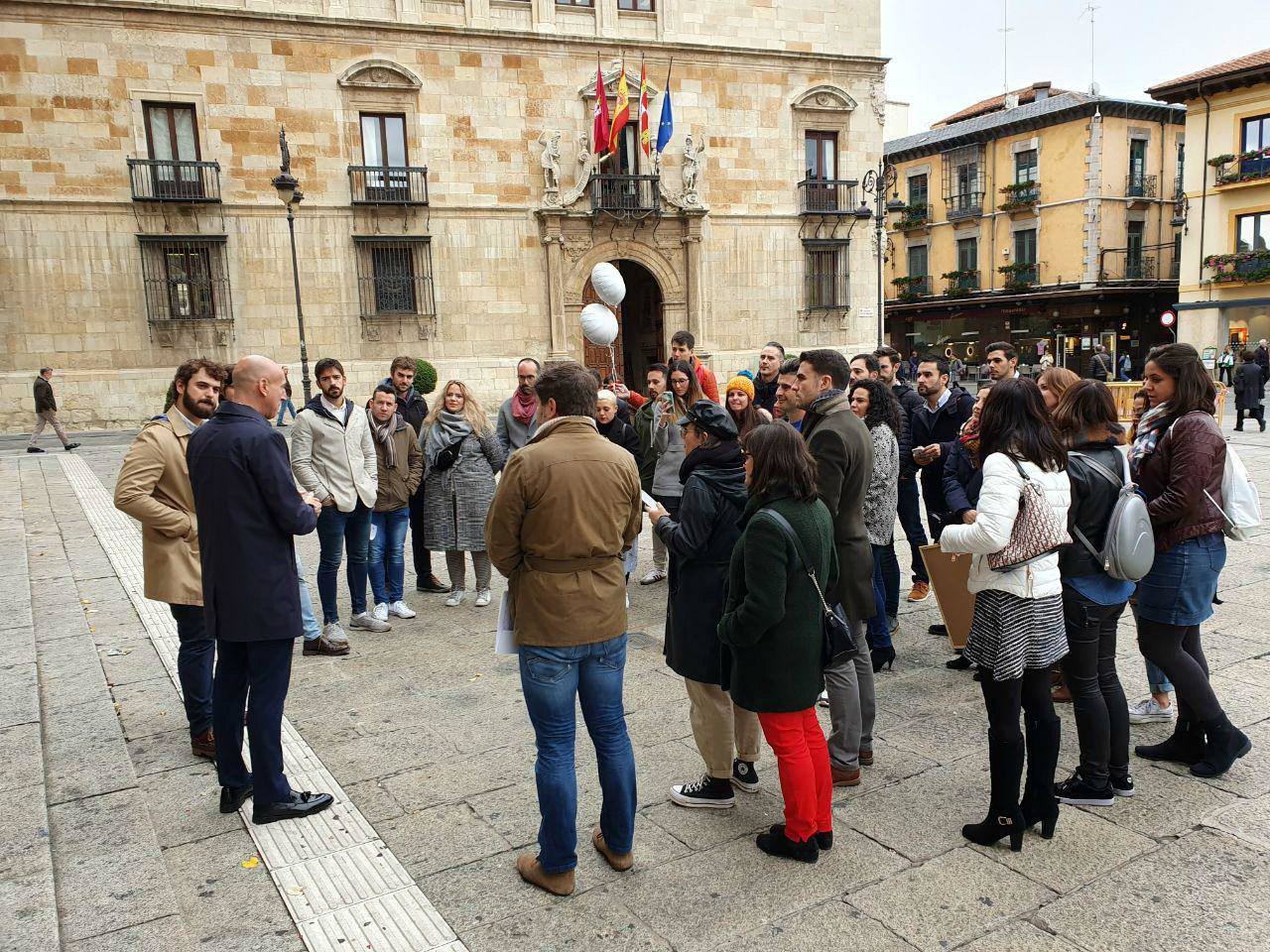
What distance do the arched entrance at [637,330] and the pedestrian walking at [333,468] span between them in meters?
18.5

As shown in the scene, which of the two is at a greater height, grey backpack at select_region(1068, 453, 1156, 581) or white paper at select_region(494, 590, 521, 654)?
grey backpack at select_region(1068, 453, 1156, 581)

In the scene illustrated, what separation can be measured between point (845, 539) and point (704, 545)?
82 cm

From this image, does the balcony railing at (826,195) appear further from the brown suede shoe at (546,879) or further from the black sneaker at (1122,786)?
the brown suede shoe at (546,879)

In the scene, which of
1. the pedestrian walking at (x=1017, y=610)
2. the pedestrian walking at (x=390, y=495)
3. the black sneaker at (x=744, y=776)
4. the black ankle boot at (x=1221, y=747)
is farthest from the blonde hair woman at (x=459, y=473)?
the black ankle boot at (x=1221, y=747)

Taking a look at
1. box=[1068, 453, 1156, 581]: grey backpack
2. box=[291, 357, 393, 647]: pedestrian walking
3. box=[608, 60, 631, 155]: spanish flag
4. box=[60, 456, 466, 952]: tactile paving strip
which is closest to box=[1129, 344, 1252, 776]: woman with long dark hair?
box=[1068, 453, 1156, 581]: grey backpack

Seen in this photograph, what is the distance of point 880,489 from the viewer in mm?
5367

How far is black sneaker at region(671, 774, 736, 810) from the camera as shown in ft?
12.3

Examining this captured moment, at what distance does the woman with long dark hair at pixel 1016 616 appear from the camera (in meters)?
3.32

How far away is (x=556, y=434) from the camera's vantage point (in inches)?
123

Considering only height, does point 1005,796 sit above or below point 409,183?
below

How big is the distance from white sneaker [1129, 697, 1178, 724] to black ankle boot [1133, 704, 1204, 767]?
41cm

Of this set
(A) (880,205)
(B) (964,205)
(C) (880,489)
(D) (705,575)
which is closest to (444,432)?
(C) (880,489)

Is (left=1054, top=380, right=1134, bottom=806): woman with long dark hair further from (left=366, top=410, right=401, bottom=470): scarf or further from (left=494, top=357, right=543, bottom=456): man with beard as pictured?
(left=366, top=410, right=401, bottom=470): scarf

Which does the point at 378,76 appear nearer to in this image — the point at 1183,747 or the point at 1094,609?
the point at 1094,609
